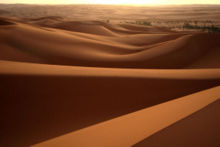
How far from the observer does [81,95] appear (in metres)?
4.38

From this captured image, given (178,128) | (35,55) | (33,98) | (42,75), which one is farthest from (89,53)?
(178,128)

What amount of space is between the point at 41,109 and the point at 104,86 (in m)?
1.44

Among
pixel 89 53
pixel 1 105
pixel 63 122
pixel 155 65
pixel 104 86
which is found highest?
pixel 89 53

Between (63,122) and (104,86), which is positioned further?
(104,86)

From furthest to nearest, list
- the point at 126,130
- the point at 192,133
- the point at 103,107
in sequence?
1. the point at 103,107
2. the point at 126,130
3. the point at 192,133

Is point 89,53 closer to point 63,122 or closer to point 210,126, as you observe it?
point 63,122

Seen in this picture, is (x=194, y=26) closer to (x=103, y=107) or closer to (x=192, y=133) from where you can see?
(x=103, y=107)

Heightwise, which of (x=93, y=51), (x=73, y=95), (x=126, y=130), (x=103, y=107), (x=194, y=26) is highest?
(x=194, y=26)

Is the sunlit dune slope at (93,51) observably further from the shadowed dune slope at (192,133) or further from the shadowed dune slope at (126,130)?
the shadowed dune slope at (192,133)

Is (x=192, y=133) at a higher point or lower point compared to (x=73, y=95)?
lower

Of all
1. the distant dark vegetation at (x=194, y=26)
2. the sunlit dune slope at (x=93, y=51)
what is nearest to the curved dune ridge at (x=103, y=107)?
the sunlit dune slope at (x=93, y=51)

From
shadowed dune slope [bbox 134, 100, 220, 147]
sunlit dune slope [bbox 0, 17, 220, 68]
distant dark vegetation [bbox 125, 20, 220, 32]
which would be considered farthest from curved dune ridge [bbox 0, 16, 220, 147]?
distant dark vegetation [bbox 125, 20, 220, 32]

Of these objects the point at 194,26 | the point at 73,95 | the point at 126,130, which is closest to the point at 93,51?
the point at 73,95

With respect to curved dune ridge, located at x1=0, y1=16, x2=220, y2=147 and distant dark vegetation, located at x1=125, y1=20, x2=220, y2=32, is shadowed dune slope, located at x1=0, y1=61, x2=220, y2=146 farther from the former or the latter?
distant dark vegetation, located at x1=125, y1=20, x2=220, y2=32
